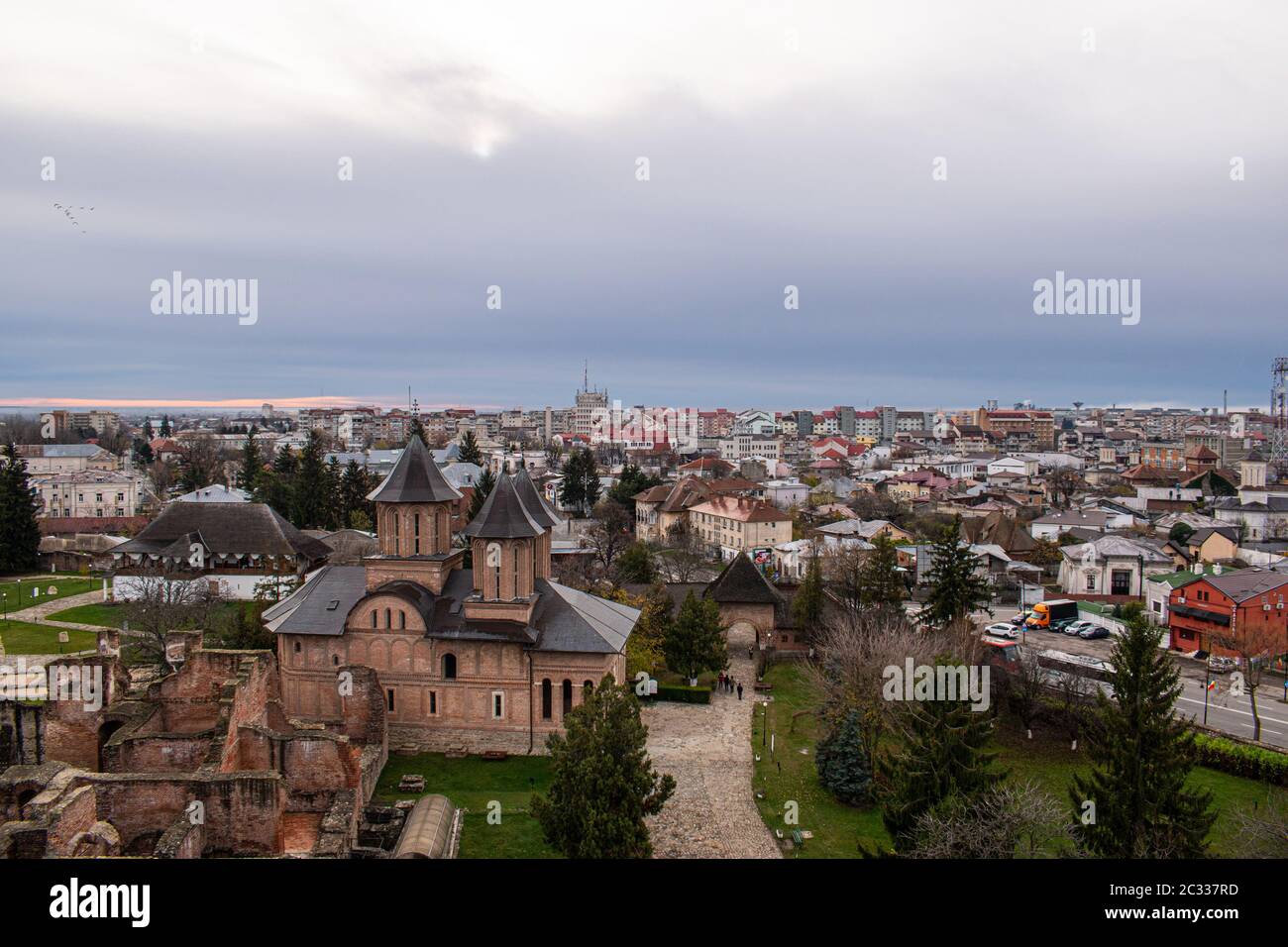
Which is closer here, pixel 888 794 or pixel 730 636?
pixel 888 794

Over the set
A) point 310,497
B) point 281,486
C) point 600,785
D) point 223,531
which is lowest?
point 600,785

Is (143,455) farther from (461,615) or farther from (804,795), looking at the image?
(804,795)

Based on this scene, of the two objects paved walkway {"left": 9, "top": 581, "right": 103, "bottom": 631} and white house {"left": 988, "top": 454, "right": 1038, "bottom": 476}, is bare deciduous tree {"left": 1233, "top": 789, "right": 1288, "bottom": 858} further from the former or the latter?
white house {"left": 988, "top": 454, "right": 1038, "bottom": 476}

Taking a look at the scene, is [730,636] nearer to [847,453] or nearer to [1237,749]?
[1237,749]

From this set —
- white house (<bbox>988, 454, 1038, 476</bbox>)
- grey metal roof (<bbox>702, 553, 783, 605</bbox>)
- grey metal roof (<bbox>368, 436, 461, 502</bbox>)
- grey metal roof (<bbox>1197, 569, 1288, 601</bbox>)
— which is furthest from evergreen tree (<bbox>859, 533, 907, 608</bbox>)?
white house (<bbox>988, 454, 1038, 476</bbox>)

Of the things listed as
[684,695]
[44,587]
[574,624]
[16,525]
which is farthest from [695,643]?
[16,525]

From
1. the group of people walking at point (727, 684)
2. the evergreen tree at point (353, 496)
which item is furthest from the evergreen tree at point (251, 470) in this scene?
the group of people walking at point (727, 684)
